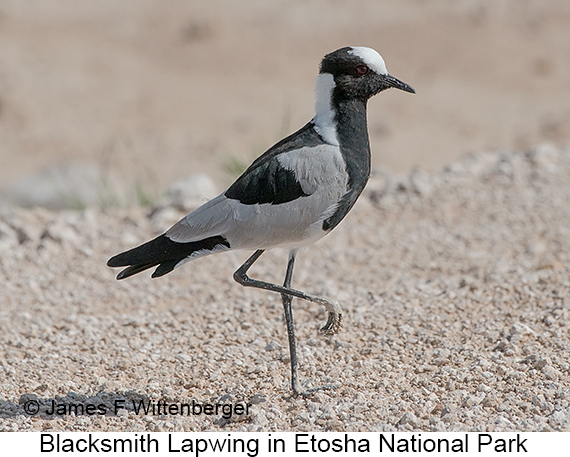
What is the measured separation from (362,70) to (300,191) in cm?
67

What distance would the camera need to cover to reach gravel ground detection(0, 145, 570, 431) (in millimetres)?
4094

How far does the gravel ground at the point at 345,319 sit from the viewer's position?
409cm

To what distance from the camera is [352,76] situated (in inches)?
165

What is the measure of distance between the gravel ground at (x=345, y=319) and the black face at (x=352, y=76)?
145 centimetres

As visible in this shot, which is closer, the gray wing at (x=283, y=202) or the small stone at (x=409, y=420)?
the small stone at (x=409, y=420)

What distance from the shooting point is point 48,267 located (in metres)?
6.40

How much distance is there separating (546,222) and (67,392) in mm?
4003

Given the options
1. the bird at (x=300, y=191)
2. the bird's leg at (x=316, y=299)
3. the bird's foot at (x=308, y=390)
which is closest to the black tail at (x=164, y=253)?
the bird at (x=300, y=191)

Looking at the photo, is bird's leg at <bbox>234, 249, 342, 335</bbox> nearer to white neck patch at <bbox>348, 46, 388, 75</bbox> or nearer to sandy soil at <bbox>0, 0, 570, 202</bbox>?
white neck patch at <bbox>348, 46, 388, 75</bbox>

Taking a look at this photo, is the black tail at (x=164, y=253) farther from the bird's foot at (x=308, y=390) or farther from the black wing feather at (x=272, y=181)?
the bird's foot at (x=308, y=390)

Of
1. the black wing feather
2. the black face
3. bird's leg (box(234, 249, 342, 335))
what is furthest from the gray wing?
the black face

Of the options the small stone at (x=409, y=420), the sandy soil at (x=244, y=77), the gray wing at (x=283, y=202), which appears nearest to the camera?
the small stone at (x=409, y=420)

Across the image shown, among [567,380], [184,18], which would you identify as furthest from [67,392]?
[184,18]

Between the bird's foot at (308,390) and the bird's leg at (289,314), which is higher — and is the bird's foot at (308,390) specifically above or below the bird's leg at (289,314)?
below
